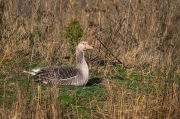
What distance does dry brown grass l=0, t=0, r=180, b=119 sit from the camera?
12.1 ft

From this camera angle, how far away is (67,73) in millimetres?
5941

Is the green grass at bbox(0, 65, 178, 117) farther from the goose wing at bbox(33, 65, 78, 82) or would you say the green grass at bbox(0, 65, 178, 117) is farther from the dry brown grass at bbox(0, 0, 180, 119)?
the goose wing at bbox(33, 65, 78, 82)

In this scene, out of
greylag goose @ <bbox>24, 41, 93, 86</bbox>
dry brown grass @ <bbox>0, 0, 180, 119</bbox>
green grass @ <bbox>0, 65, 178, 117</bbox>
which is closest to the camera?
dry brown grass @ <bbox>0, 0, 180, 119</bbox>

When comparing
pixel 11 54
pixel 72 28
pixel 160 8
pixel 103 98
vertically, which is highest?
pixel 160 8

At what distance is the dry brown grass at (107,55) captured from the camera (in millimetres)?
3695

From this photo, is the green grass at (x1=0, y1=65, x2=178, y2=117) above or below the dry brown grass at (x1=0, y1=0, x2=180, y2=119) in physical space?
below

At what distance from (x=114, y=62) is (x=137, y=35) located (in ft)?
5.56

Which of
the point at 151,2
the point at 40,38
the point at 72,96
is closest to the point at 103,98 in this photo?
the point at 72,96

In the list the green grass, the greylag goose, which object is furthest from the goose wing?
the green grass

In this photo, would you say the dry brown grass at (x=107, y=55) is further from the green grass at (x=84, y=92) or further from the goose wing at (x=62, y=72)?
the goose wing at (x=62, y=72)

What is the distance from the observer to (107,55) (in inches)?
325

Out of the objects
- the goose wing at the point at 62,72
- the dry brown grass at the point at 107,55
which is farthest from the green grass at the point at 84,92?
the goose wing at the point at 62,72

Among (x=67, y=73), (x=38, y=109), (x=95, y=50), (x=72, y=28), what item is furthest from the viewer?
(x=95, y=50)

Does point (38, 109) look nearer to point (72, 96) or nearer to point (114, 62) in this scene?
point (72, 96)
